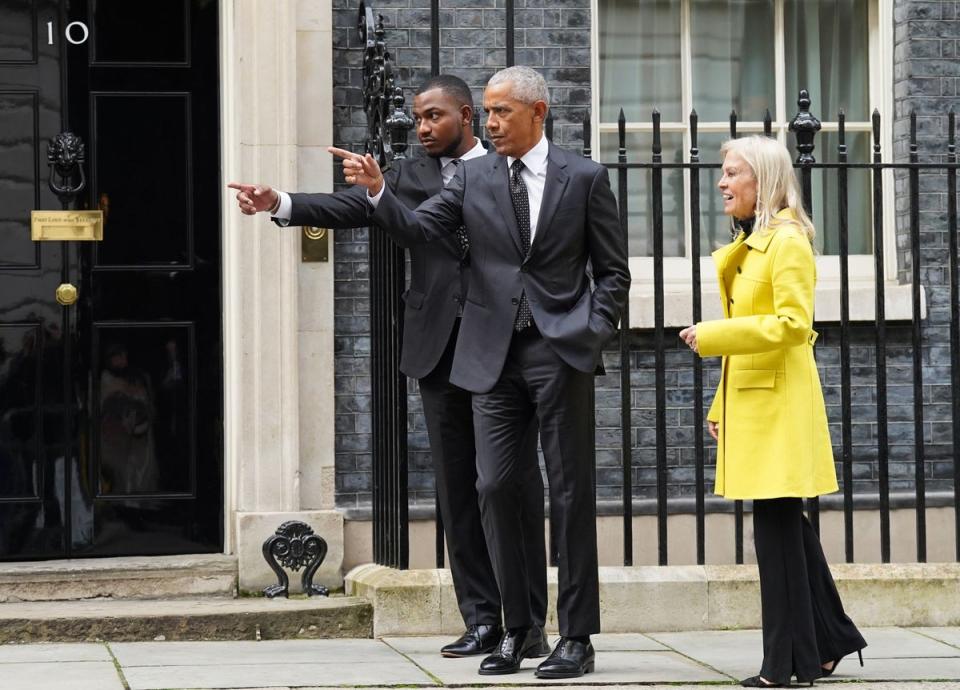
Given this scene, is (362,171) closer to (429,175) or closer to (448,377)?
(429,175)

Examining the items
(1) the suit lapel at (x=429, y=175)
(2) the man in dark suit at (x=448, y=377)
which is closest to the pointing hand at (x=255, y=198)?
(2) the man in dark suit at (x=448, y=377)

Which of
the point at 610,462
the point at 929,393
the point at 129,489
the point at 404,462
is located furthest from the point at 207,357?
the point at 929,393

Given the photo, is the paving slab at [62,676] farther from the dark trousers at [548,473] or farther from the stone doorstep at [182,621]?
the dark trousers at [548,473]

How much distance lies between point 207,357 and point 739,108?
2845 millimetres

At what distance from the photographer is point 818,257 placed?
813 centimetres

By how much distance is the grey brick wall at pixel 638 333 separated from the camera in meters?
7.59

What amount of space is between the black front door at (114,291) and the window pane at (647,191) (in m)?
1.96

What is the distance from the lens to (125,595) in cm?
719

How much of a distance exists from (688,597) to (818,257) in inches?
84.0

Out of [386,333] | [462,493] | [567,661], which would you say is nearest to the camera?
[567,661]

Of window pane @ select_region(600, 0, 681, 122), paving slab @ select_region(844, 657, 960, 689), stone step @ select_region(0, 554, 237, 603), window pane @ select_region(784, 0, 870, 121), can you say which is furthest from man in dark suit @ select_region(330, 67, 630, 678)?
window pane @ select_region(784, 0, 870, 121)

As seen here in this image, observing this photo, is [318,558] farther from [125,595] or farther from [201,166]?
[201,166]

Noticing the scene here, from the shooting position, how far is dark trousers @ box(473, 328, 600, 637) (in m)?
5.61

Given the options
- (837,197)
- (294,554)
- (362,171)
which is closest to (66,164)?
(294,554)
